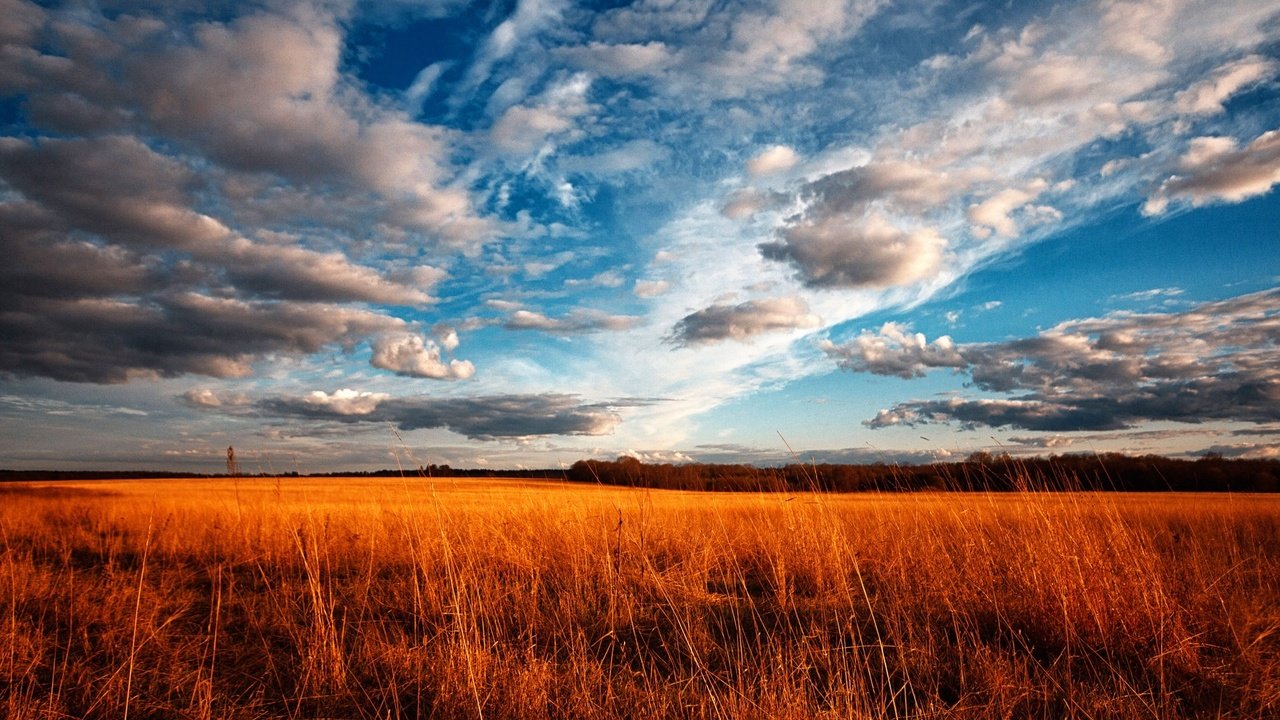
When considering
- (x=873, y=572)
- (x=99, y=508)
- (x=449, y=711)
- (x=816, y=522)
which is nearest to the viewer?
(x=449, y=711)

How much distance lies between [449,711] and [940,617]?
3.77 metres

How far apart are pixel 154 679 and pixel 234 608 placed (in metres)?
2.40

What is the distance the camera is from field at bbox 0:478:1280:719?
11.7ft

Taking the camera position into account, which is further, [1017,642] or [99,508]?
[99,508]

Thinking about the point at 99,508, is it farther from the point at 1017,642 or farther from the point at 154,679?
the point at 1017,642

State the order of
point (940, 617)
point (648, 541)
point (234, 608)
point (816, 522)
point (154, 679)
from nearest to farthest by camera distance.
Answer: point (154, 679) < point (940, 617) < point (234, 608) < point (816, 522) < point (648, 541)

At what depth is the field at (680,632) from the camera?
11.7 feet

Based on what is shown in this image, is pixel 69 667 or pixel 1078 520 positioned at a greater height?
pixel 1078 520

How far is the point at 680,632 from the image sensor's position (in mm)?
4863

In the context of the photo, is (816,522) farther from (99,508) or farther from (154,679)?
(99,508)

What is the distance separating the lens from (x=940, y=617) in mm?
5059

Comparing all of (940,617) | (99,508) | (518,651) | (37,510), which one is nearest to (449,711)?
(518,651)

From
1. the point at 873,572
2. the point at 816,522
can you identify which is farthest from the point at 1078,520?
the point at 816,522

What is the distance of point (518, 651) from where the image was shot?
427 centimetres
